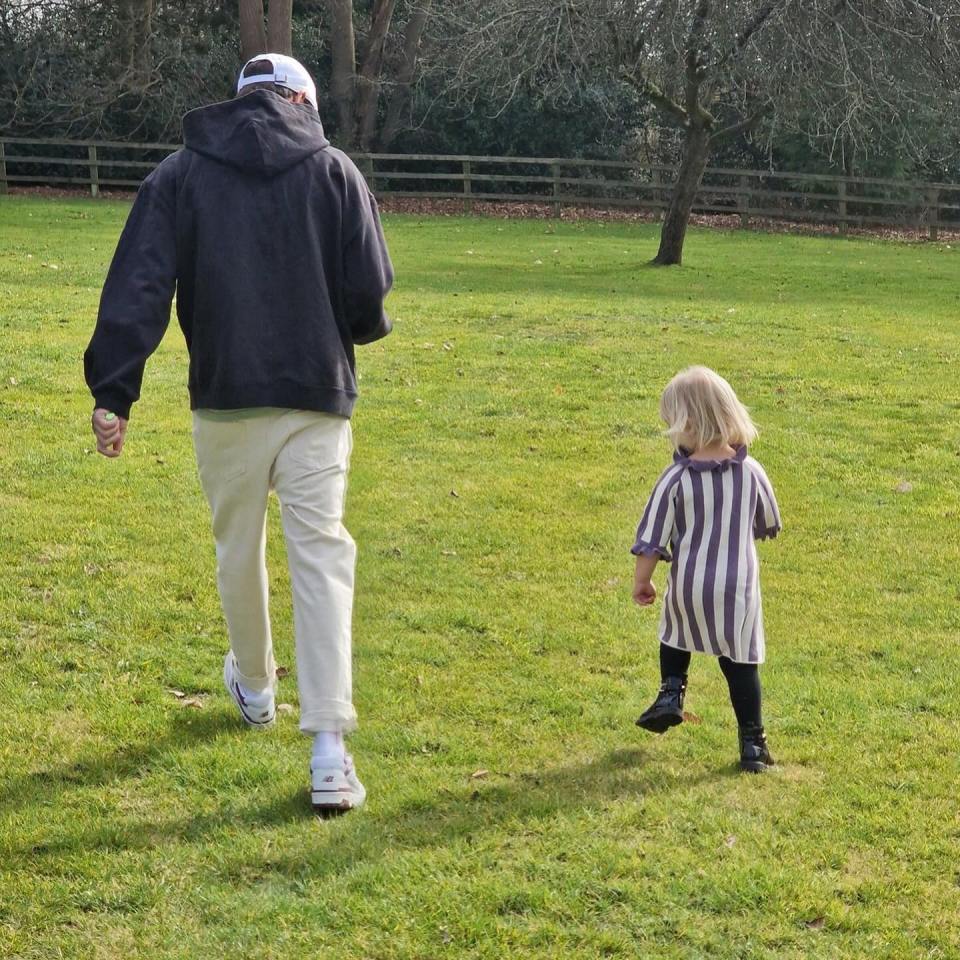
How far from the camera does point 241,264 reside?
12.0ft

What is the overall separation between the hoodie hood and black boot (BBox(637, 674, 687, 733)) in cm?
195

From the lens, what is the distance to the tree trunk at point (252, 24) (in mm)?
26484

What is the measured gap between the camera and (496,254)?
2078cm

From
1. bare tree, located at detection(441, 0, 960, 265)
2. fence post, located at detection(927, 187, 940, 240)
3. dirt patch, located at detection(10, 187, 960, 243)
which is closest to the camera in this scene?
bare tree, located at detection(441, 0, 960, 265)

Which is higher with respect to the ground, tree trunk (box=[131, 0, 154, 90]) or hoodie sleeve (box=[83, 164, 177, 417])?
tree trunk (box=[131, 0, 154, 90])

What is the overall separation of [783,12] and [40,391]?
1103 cm

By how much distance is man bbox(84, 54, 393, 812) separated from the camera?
12.0ft

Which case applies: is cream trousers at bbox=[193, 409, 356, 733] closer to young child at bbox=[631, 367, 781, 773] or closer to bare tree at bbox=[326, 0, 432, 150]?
young child at bbox=[631, 367, 781, 773]

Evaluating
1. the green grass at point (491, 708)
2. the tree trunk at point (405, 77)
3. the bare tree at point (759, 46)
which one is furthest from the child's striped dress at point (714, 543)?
the tree trunk at point (405, 77)

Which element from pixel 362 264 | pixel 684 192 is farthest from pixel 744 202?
pixel 362 264

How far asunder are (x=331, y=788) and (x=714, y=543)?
52.6 inches

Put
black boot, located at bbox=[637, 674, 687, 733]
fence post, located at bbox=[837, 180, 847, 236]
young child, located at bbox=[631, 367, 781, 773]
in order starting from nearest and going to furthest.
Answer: young child, located at bbox=[631, 367, 781, 773] → black boot, located at bbox=[637, 674, 687, 733] → fence post, located at bbox=[837, 180, 847, 236]

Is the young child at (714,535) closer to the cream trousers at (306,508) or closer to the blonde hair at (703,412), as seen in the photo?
the blonde hair at (703,412)

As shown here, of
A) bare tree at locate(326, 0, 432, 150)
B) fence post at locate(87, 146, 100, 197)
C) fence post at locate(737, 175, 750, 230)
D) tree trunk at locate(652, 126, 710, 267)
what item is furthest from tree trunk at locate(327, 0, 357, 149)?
tree trunk at locate(652, 126, 710, 267)
